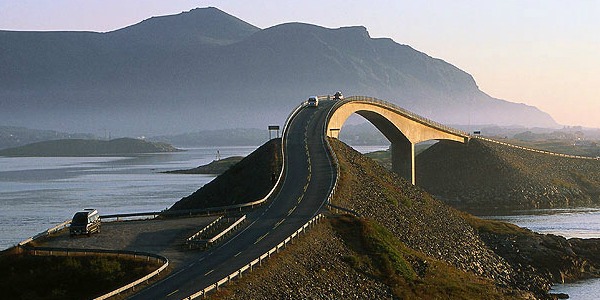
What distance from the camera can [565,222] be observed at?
368 ft

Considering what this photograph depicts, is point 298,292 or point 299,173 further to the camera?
point 299,173

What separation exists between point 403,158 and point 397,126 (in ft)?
23.8

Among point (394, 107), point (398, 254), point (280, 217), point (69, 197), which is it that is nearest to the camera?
point (398, 254)

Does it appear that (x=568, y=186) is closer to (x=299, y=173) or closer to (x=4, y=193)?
(x=299, y=173)

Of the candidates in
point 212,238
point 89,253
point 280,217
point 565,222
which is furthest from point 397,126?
point 89,253

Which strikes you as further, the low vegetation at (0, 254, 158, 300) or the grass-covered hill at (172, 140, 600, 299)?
the grass-covered hill at (172, 140, 600, 299)

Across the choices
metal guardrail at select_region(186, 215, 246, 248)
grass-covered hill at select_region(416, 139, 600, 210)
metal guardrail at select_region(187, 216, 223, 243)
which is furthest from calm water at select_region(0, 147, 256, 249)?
grass-covered hill at select_region(416, 139, 600, 210)

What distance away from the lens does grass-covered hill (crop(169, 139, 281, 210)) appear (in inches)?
3009

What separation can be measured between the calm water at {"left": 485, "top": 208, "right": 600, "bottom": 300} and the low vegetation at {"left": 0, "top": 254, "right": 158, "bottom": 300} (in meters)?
40.9

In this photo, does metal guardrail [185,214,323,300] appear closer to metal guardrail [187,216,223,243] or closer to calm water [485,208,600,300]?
metal guardrail [187,216,223,243]

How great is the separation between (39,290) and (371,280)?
19738mm

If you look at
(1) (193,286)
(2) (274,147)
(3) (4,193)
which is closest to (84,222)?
(1) (193,286)

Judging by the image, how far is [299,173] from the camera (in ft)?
268

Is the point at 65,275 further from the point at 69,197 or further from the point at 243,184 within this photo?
the point at 69,197
